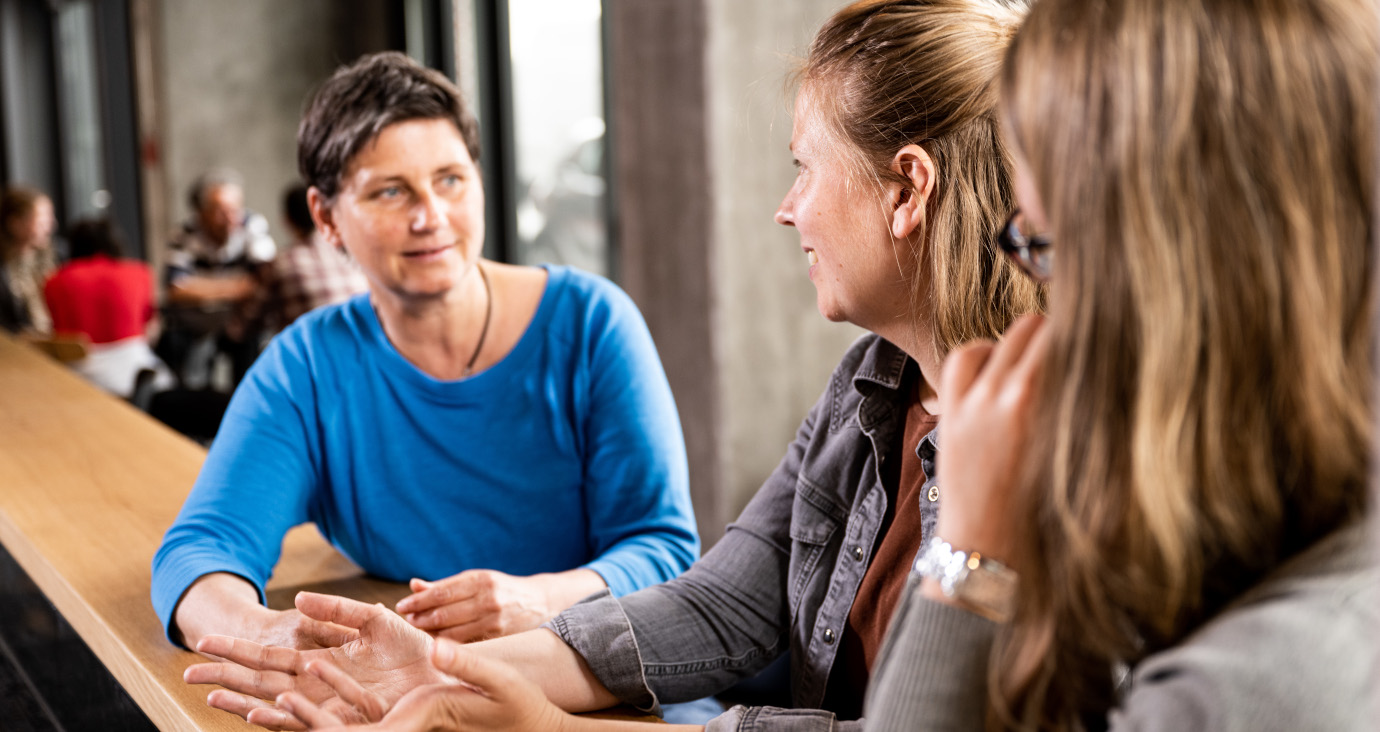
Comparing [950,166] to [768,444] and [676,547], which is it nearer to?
[676,547]

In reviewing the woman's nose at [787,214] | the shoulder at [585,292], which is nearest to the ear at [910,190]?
the woman's nose at [787,214]

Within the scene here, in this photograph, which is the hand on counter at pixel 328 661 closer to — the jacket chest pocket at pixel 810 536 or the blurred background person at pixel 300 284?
the jacket chest pocket at pixel 810 536

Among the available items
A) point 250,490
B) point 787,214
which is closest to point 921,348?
point 787,214

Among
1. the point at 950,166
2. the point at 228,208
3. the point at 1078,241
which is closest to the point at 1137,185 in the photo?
the point at 1078,241

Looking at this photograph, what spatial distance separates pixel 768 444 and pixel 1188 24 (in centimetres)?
339

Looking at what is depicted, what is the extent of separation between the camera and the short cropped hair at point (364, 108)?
1.69 meters

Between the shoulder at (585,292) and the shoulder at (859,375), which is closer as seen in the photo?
the shoulder at (859,375)

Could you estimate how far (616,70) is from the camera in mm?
3988

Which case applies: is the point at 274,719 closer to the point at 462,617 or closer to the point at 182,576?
the point at 462,617

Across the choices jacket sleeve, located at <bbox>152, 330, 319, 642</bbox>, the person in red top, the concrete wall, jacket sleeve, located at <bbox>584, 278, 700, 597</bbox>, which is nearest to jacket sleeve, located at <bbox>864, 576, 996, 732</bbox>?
jacket sleeve, located at <bbox>584, 278, 700, 597</bbox>

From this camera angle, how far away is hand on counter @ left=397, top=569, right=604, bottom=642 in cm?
131

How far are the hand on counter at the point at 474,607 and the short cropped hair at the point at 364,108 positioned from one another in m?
0.72

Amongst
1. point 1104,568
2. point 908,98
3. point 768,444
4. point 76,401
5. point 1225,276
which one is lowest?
point 768,444

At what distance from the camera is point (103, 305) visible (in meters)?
5.16
